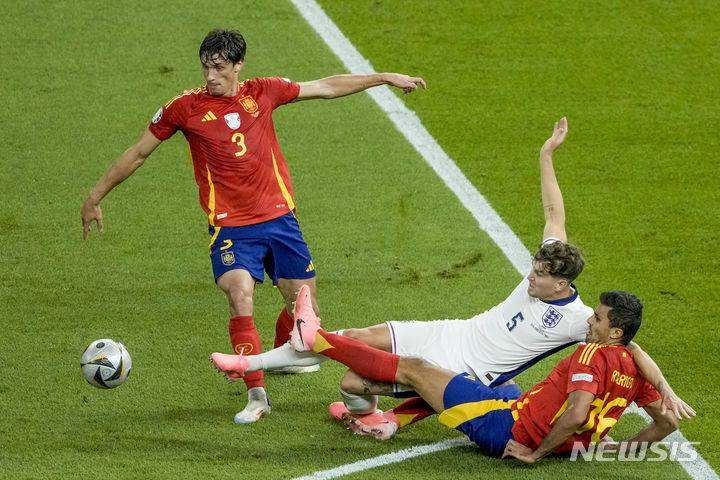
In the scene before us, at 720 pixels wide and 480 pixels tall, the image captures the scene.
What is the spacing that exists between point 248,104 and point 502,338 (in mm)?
1947

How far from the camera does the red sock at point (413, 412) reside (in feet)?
19.1

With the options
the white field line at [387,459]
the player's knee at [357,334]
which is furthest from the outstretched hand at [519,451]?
the player's knee at [357,334]

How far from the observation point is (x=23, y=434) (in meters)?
5.80

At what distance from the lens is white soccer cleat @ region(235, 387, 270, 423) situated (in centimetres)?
598

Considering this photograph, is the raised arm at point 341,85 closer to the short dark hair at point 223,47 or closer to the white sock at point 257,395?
the short dark hair at point 223,47

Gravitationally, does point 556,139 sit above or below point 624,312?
above

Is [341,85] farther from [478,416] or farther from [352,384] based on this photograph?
[478,416]

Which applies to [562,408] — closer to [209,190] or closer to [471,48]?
[209,190]

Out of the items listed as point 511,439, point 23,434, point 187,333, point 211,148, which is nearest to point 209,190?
point 211,148

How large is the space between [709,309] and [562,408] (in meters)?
2.24

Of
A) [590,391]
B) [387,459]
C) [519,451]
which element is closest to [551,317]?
[590,391]

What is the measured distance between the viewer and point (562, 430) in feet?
17.3

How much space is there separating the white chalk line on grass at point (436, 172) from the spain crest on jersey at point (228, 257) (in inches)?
51.9

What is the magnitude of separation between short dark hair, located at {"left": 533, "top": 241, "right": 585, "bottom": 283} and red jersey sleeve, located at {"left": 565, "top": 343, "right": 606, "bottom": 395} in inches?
15.8
